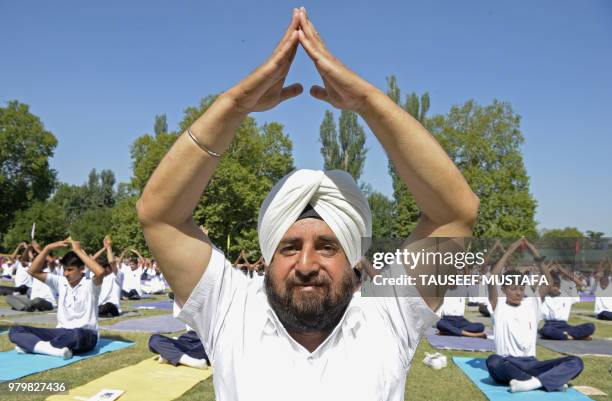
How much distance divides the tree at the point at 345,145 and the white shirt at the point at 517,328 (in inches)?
1218

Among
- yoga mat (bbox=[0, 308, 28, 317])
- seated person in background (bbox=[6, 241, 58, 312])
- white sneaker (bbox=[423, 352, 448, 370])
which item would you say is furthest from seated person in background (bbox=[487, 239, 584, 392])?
yoga mat (bbox=[0, 308, 28, 317])

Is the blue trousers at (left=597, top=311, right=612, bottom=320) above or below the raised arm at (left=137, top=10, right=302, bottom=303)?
below

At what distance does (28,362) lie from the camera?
25.6 feet

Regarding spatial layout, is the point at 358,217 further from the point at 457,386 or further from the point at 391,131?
the point at 457,386

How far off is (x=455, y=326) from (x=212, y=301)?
36.9 ft

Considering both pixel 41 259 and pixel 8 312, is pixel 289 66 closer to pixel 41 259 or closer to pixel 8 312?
pixel 41 259

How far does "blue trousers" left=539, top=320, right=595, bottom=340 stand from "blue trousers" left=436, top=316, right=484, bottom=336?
1.44 m

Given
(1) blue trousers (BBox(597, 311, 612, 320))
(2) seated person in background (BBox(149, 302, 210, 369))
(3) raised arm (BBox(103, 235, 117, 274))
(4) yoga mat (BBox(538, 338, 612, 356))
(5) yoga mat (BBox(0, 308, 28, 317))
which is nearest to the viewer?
(2) seated person in background (BBox(149, 302, 210, 369))

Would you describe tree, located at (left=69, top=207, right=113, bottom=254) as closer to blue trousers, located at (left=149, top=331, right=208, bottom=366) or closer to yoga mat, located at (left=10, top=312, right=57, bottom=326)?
yoga mat, located at (left=10, top=312, right=57, bottom=326)

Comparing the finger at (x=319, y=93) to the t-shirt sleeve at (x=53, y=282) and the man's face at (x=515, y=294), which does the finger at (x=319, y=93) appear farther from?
the t-shirt sleeve at (x=53, y=282)

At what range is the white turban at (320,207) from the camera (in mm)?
1892

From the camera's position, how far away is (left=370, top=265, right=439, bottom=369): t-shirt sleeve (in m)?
1.75

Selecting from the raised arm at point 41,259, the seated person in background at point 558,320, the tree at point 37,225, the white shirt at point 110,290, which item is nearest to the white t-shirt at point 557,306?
the seated person in background at point 558,320

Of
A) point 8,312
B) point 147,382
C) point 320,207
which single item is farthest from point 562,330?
point 8,312
